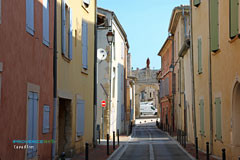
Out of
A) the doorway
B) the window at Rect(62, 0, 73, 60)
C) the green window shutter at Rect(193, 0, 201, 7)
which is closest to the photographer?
the window at Rect(62, 0, 73, 60)

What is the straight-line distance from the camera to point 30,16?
11.0 metres

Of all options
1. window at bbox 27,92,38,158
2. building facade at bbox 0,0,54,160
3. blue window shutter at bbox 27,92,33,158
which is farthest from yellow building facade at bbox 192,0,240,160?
blue window shutter at bbox 27,92,33,158

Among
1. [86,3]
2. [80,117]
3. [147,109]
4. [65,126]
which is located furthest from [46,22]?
[147,109]

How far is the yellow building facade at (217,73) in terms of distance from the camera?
45.9 feet

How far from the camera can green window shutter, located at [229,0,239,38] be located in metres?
13.2

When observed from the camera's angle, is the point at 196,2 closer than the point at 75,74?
No

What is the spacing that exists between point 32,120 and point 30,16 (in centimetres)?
265

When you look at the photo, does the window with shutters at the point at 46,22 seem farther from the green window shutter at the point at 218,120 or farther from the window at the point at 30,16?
the green window shutter at the point at 218,120

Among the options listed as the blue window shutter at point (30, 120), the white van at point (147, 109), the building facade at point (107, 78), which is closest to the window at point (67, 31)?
the blue window shutter at point (30, 120)

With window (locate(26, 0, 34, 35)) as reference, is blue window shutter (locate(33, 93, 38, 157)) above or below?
below

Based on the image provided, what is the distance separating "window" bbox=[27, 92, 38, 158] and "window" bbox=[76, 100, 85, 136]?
6.14m

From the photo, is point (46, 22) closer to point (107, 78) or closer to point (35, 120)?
point (35, 120)

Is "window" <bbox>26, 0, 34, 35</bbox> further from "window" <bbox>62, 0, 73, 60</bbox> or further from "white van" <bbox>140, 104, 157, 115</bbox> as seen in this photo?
"white van" <bbox>140, 104, 157, 115</bbox>

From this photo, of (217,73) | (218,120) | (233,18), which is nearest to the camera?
(233,18)
